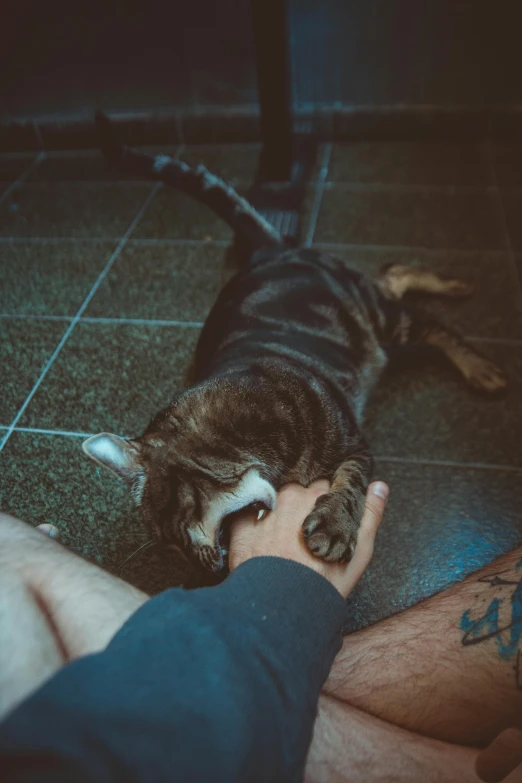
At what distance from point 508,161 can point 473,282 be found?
3.12ft

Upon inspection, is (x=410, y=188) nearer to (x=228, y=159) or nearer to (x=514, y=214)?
(x=514, y=214)

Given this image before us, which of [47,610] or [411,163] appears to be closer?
[47,610]

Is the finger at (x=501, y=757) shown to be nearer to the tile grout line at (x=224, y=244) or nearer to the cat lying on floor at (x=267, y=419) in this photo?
the cat lying on floor at (x=267, y=419)

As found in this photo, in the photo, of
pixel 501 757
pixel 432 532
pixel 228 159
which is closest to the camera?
pixel 501 757

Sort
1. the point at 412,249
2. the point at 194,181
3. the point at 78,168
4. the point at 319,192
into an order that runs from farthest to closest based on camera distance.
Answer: the point at 78,168 < the point at 319,192 < the point at 412,249 < the point at 194,181

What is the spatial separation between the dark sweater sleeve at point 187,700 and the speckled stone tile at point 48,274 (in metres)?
1.77

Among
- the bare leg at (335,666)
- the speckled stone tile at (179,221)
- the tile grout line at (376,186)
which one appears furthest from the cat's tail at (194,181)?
the bare leg at (335,666)

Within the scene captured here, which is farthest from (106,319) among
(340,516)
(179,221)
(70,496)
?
(340,516)

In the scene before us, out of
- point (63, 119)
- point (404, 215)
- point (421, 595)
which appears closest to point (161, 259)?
point (404, 215)

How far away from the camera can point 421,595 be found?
4.57 ft

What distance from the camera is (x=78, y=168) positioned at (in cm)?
312

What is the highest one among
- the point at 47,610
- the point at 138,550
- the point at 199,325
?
the point at 47,610

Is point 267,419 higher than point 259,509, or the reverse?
point 267,419

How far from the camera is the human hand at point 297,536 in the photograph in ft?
3.92
